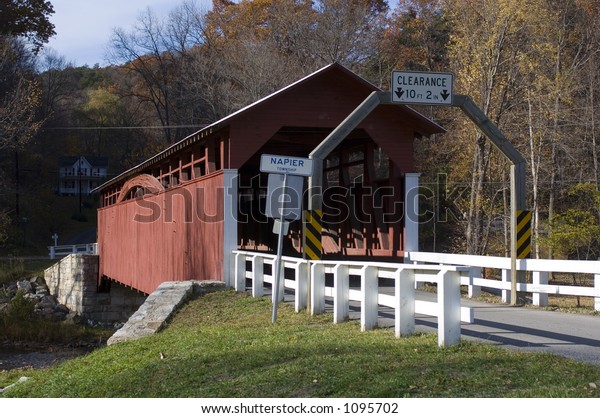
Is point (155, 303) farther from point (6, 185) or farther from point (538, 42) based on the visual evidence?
point (6, 185)

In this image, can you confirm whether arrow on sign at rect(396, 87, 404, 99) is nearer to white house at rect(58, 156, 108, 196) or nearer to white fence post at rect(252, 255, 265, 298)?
white fence post at rect(252, 255, 265, 298)

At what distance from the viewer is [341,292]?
1082 centimetres

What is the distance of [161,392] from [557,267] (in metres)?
7.05

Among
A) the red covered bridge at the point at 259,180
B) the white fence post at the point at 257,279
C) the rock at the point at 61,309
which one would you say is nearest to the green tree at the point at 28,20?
the rock at the point at 61,309

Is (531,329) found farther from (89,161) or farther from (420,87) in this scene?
(89,161)

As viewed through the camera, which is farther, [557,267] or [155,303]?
[155,303]

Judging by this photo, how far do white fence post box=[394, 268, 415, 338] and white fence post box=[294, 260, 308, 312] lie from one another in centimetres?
364

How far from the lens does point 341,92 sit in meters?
17.9

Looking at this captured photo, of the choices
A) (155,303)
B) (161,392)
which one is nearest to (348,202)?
(155,303)

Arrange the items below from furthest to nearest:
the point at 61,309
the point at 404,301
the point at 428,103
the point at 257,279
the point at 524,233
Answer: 1. the point at 61,309
2. the point at 257,279
3. the point at 524,233
4. the point at 428,103
5. the point at 404,301

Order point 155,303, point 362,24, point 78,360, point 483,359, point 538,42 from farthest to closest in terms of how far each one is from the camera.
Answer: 1. point 362,24
2. point 538,42
3. point 155,303
4. point 78,360
5. point 483,359

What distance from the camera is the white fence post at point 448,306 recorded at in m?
8.02

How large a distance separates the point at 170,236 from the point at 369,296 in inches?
491

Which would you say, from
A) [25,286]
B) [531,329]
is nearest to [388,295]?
[531,329]
